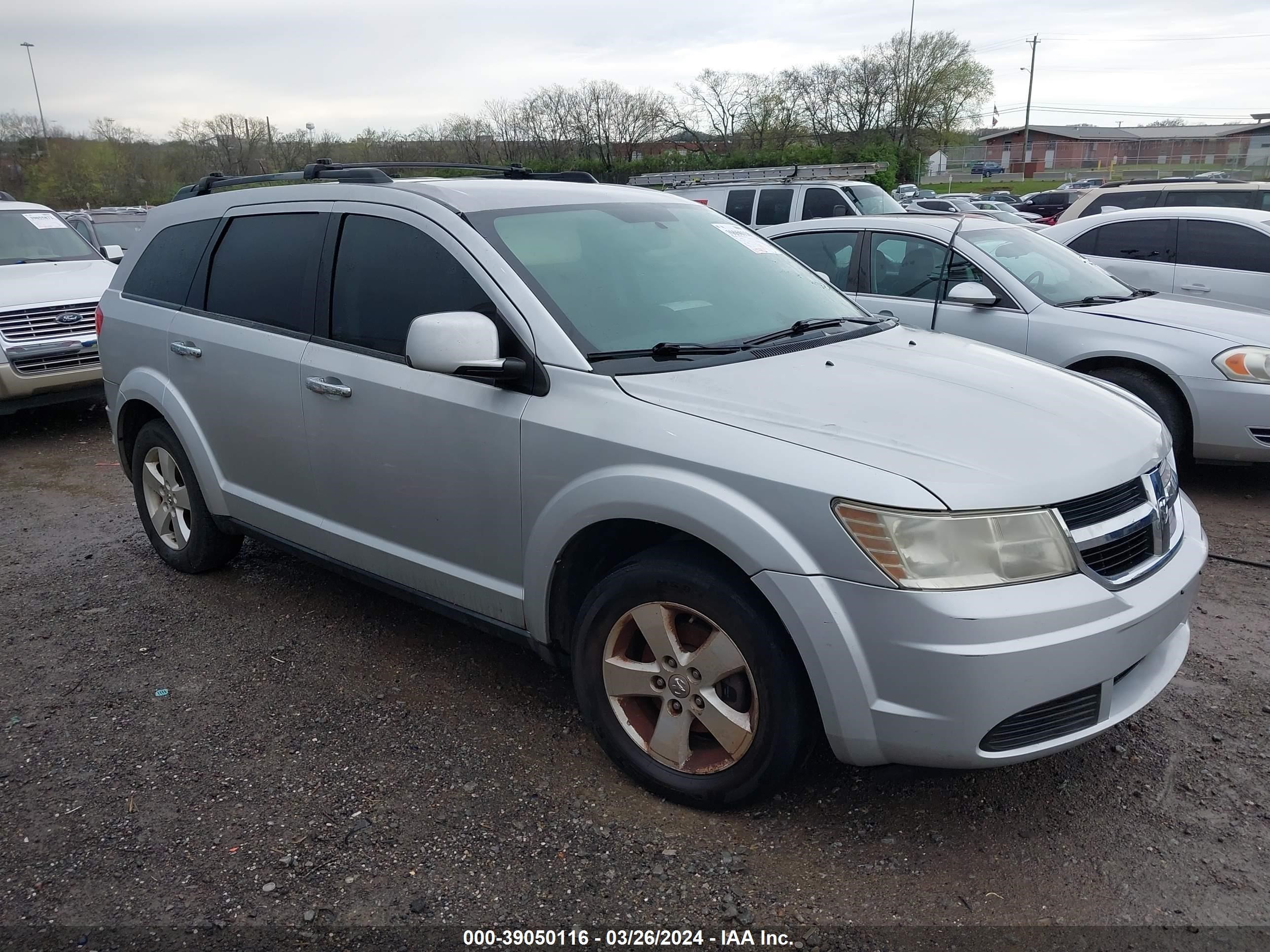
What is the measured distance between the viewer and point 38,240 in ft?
31.3

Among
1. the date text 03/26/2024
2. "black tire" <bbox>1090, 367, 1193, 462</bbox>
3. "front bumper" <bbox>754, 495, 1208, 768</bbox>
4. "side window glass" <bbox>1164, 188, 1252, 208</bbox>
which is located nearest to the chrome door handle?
"front bumper" <bbox>754, 495, 1208, 768</bbox>

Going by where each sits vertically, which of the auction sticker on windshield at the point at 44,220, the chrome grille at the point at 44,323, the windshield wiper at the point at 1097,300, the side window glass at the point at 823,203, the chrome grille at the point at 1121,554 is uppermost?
the auction sticker on windshield at the point at 44,220

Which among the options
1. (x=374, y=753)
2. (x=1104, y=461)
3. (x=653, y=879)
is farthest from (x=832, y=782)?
(x=374, y=753)

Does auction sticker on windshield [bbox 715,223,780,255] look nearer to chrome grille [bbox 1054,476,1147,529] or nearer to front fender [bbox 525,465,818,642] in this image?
front fender [bbox 525,465,818,642]

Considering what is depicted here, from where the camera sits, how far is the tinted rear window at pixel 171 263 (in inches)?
179

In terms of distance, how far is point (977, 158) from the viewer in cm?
8262

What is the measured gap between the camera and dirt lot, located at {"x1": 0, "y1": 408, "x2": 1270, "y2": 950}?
2516 millimetres

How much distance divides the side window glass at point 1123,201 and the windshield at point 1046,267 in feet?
15.9

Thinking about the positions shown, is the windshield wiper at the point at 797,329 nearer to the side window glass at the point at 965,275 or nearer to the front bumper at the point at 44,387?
the side window glass at the point at 965,275

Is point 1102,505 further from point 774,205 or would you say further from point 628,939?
point 774,205

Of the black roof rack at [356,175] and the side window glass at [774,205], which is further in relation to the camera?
the side window glass at [774,205]

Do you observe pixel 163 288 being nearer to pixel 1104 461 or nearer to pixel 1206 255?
pixel 1104 461

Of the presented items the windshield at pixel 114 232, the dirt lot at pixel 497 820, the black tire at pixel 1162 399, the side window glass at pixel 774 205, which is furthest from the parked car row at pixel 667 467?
the side window glass at pixel 774 205

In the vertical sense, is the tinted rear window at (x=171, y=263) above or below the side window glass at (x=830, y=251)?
above
